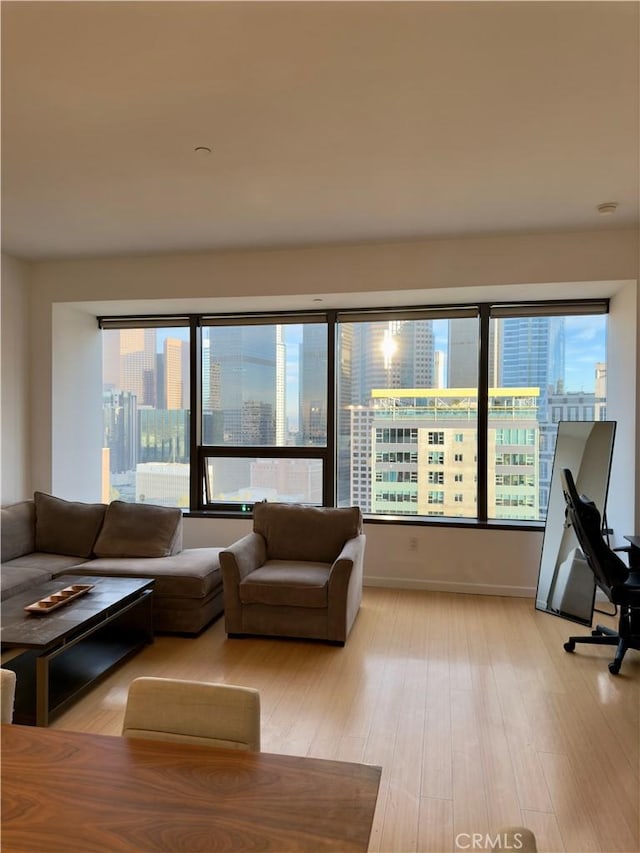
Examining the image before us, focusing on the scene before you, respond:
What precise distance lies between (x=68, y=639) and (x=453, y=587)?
10.4 feet

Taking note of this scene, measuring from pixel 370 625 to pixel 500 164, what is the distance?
10.3 feet

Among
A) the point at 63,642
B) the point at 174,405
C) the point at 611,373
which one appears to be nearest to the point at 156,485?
the point at 174,405

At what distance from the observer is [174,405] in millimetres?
5504

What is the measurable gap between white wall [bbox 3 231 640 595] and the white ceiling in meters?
0.32

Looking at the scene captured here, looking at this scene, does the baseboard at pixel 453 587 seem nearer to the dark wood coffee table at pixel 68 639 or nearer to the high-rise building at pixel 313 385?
the high-rise building at pixel 313 385

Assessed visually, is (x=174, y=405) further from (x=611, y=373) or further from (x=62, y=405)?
(x=611, y=373)

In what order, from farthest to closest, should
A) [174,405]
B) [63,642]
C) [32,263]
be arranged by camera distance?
[174,405]
[32,263]
[63,642]

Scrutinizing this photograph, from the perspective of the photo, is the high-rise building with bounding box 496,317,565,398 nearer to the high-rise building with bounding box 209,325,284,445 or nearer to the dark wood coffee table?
the high-rise building with bounding box 209,325,284,445

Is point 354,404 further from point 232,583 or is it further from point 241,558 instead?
point 232,583

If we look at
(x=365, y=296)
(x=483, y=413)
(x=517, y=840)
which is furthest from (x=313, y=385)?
(x=517, y=840)

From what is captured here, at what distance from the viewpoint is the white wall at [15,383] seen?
4727 millimetres

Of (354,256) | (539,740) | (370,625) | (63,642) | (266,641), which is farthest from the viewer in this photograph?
(354,256)

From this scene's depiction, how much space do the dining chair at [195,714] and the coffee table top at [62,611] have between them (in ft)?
4.61

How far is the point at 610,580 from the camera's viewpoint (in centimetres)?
318
